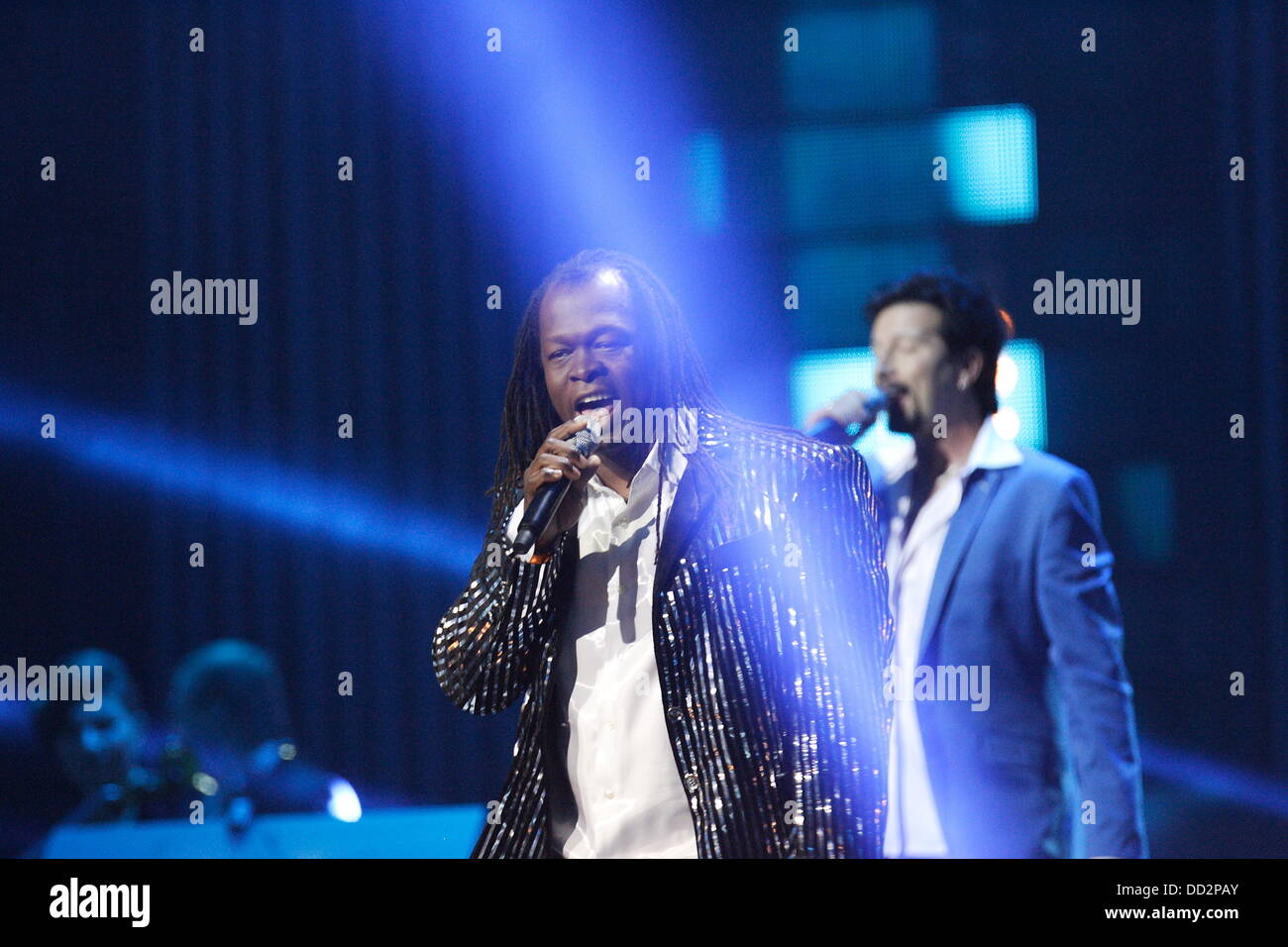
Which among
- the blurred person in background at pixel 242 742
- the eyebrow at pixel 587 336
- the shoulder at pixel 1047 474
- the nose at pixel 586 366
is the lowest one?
the blurred person in background at pixel 242 742

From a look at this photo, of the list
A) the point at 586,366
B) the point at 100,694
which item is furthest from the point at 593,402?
the point at 100,694

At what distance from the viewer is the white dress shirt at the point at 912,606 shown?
253cm

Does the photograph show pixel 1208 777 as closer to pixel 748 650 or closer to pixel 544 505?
pixel 748 650

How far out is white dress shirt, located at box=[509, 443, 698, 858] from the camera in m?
1.83

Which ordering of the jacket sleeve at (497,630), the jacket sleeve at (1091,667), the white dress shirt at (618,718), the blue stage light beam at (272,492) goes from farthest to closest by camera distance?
the blue stage light beam at (272,492) < the jacket sleeve at (1091,667) < the jacket sleeve at (497,630) < the white dress shirt at (618,718)

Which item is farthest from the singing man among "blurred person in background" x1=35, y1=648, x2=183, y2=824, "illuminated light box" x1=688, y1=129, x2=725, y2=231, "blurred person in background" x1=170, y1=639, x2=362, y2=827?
"blurred person in background" x1=35, y1=648, x2=183, y2=824

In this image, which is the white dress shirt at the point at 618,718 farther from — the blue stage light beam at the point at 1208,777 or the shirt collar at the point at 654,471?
the blue stage light beam at the point at 1208,777

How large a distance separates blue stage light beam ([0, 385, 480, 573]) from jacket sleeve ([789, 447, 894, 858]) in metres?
0.89

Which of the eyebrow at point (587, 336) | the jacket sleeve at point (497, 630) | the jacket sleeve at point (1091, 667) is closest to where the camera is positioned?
the jacket sleeve at point (497, 630)

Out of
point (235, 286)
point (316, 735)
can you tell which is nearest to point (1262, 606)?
point (316, 735)

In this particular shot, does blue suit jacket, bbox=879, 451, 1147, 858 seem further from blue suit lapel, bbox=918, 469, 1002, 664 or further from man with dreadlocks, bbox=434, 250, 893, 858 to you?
man with dreadlocks, bbox=434, 250, 893, 858

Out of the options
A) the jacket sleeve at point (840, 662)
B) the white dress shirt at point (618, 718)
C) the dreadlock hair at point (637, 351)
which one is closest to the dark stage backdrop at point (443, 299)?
the dreadlock hair at point (637, 351)

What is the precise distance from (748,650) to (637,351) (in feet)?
1.70

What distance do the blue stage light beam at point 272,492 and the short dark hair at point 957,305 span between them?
3.02 ft
